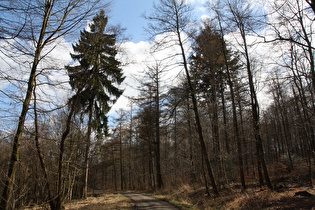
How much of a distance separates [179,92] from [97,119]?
7257 mm

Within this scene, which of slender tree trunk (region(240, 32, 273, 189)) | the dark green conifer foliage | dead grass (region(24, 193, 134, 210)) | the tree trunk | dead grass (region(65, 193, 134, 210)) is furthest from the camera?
dead grass (region(65, 193, 134, 210))

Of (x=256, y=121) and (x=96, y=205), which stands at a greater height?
(x=256, y=121)

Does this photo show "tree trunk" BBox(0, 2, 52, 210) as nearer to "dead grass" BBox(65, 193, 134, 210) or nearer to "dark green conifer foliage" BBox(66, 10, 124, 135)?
"dark green conifer foliage" BBox(66, 10, 124, 135)

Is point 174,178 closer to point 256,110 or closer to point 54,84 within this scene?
point 256,110

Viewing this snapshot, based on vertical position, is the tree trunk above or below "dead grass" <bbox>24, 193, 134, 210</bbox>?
above

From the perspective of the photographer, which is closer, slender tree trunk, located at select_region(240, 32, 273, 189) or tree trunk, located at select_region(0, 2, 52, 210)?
tree trunk, located at select_region(0, 2, 52, 210)

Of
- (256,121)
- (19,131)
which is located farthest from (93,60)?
(256,121)

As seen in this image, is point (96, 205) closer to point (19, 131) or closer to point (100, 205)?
point (100, 205)

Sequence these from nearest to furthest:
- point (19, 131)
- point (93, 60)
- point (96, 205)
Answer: point (19, 131), point (93, 60), point (96, 205)

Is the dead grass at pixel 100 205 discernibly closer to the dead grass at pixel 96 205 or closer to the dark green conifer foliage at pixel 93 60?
the dead grass at pixel 96 205

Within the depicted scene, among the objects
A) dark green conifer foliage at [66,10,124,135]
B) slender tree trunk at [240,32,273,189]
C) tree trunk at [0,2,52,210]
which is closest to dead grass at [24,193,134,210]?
tree trunk at [0,2,52,210]

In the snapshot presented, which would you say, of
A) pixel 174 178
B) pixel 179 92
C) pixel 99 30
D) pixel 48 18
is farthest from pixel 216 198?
pixel 174 178

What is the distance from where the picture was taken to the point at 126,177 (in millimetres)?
39625

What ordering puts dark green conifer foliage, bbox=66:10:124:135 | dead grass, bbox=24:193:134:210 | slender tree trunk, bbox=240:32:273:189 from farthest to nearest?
dead grass, bbox=24:193:134:210 < slender tree trunk, bbox=240:32:273:189 < dark green conifer foliage, bbox=66:10:124:135
